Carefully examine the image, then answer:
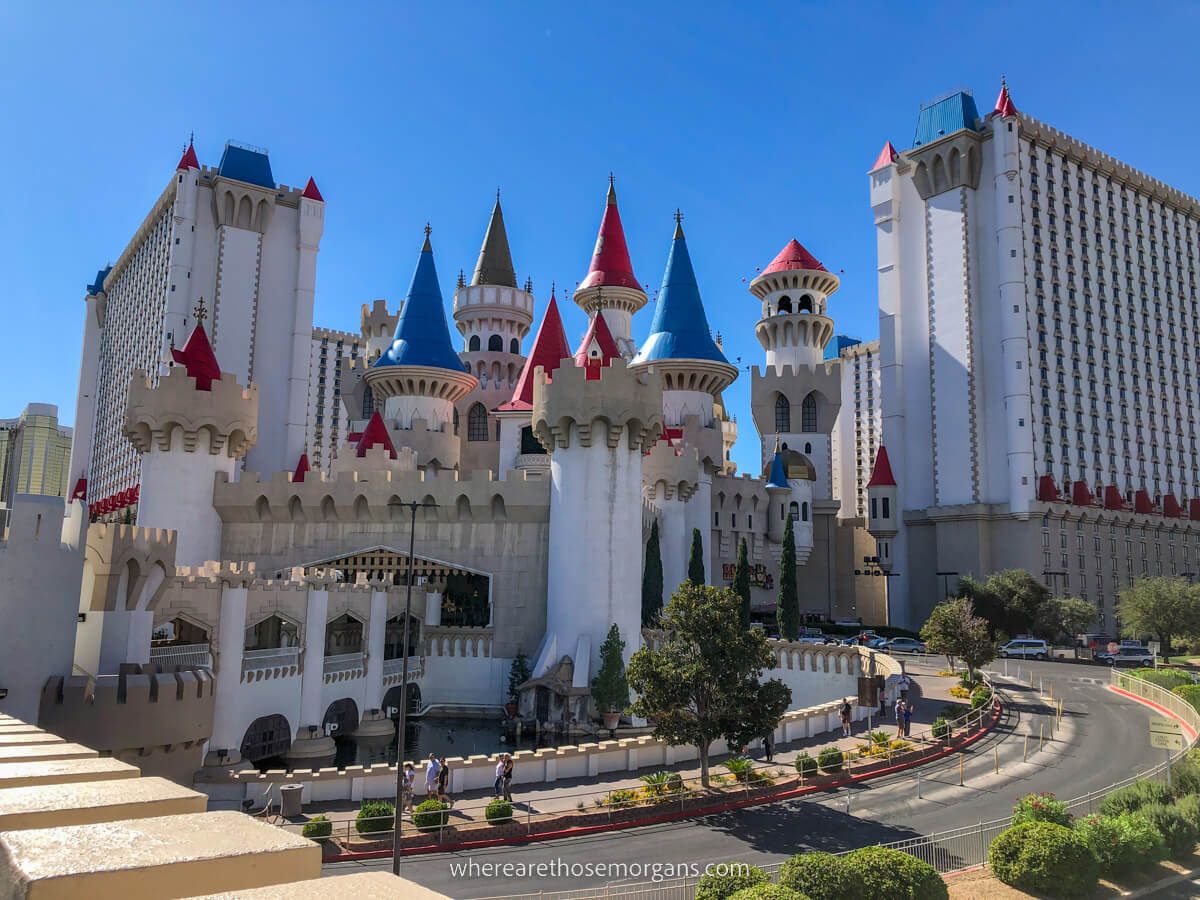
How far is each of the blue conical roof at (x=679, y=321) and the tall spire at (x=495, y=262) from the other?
37.6 feet

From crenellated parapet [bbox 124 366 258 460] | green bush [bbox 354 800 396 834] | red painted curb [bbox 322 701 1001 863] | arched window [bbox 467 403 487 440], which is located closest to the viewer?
red painted curb [bbox 322 701 1001 863]

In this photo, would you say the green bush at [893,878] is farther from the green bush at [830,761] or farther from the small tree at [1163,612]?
the small tree at [1163,612]

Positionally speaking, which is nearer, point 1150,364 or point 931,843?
point 931,843

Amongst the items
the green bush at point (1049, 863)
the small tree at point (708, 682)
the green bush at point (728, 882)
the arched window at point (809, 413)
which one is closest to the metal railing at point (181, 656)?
the small tree at point (708, 682)

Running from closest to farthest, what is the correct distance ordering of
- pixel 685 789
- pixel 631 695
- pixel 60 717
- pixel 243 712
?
pixel 60 717 → pixel 685 789 → pixel 243 712 → pixel 631 695

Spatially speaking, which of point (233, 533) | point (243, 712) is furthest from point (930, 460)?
point (243, 712)

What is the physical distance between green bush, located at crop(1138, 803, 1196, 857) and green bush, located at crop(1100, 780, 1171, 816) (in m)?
0.67

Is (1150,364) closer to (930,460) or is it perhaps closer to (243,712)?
(930,460)

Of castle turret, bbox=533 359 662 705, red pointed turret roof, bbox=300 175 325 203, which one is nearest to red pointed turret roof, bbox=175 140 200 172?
red pointed turret roof, bbox=300 175 325 203

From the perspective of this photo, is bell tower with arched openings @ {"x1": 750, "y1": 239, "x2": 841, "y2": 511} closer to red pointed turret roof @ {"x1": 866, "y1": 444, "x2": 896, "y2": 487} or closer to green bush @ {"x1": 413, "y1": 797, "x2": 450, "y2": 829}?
red pointed turret roof @ {"x1": 866, "y1": 444, "x2": 896, "y2": 487}

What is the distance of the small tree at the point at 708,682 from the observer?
74.2 ft

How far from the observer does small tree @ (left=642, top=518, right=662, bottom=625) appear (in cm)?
4572

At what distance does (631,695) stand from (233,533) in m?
20.2

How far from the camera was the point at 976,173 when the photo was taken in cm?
6900
